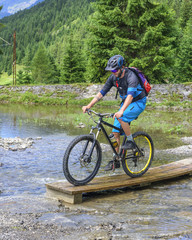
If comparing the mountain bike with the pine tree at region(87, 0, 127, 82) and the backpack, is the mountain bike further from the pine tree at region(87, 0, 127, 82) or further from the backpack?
the pine tree at region(87, 0, 127, 82)

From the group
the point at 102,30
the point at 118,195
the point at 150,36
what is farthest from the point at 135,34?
the point at 118,195

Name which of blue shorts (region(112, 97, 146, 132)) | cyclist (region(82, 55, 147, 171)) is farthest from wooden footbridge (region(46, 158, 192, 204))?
blue shorts (region(112, 97, 146, 132))

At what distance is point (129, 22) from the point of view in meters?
31.9

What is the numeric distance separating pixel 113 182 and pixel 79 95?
2384cm

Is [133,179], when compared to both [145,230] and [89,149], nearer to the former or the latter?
[89,149]

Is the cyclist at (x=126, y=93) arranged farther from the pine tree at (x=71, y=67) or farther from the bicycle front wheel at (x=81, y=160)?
the pine tree at (x=71, y=67)

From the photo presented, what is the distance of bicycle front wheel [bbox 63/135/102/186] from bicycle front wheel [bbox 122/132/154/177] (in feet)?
2.76

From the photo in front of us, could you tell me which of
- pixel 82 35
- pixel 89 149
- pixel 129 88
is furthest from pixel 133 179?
pixel 82 35

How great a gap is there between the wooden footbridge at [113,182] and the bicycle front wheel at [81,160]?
0.48ft

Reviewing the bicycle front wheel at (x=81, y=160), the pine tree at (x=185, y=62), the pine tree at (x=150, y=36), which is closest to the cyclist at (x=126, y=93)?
the bicycle front wheel at (x=81, y=160)

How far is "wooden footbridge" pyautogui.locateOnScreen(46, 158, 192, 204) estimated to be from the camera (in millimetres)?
4919

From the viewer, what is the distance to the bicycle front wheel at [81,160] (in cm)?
513

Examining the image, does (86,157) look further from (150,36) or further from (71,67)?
(71,67)

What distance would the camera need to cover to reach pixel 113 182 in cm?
553
